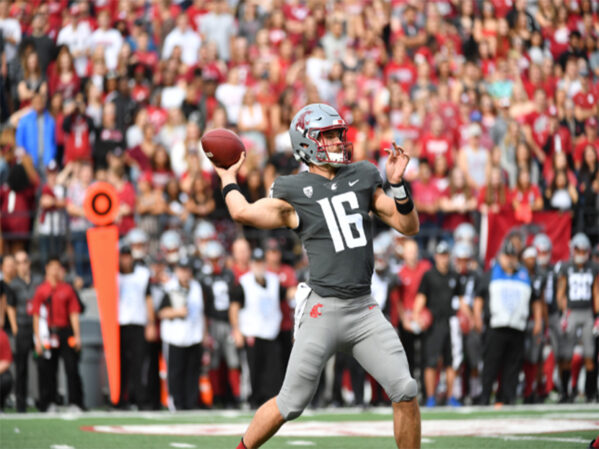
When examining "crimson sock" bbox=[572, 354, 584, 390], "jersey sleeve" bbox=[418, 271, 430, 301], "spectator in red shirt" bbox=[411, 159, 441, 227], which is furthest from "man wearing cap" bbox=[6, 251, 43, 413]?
"crimson sock" bbox=[572, 354, 584, 390]

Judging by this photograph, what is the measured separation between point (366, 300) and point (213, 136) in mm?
1231

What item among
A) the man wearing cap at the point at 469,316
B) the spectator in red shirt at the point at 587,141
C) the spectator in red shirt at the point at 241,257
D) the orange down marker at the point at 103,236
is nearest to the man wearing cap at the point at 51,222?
the spectator in red shirt at the point at 241,257

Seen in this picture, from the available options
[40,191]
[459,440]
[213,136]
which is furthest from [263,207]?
[40,191]

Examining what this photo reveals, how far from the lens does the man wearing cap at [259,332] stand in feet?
39.5

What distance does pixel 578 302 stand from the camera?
41.5ft

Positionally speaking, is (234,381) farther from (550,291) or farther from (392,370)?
(392,370)

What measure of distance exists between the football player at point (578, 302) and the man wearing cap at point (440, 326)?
1247 mm

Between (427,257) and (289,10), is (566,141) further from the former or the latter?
(289,10)

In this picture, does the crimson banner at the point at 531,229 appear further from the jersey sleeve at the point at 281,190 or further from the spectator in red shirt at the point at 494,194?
the jersey sleeve at the point at 281,190

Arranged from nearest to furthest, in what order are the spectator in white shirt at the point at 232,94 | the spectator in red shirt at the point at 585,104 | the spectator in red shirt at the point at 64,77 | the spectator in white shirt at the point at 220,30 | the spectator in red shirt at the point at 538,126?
the spectator in red shirt at the point at 538,126 < the spectator in red shirt at the point at 64,77 < the spectator in white shirt at the point at 232,94 < the spectator in red shirt at the point at 585,104 < the spectator in white shirt at the point at 220,30

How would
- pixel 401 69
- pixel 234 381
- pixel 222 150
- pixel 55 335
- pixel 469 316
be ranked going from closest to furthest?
pixel 222 150
pixel 55 335
pixel 234 381
pixel 469 316
pixel 401 69

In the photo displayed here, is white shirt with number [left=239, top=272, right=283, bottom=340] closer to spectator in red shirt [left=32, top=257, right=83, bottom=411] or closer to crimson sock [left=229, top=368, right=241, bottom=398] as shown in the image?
crimson sock [left=229, top=368, right=241, bottom=398]

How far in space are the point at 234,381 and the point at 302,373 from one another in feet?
22.8

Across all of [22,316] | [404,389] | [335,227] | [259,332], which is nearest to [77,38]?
[22,316]
